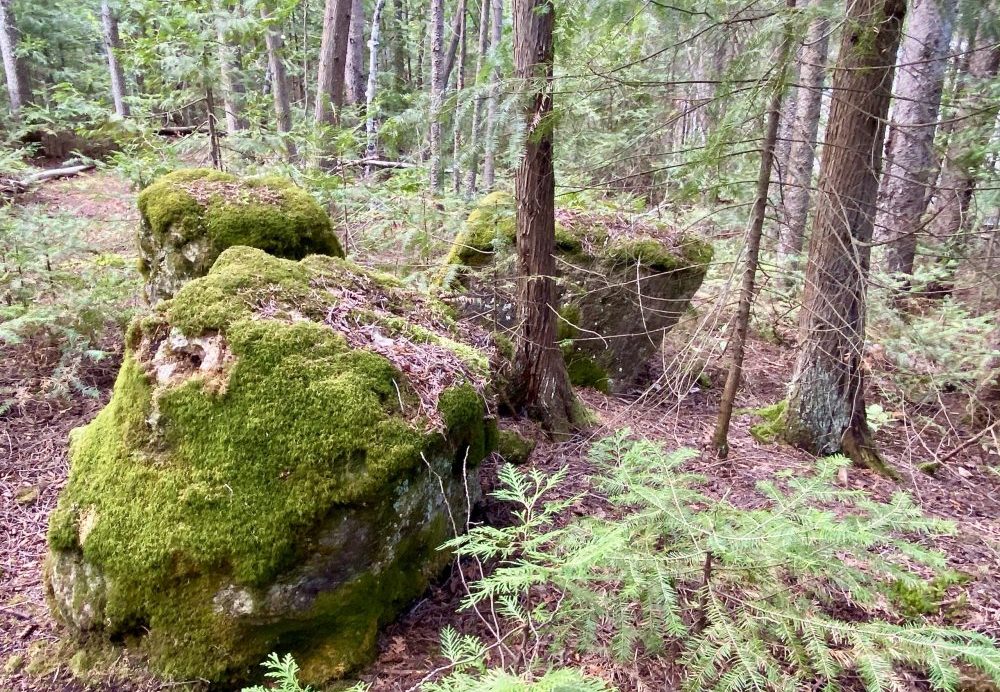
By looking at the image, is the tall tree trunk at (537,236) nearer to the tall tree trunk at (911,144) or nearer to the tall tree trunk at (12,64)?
the tall tree trunk at (911,144)

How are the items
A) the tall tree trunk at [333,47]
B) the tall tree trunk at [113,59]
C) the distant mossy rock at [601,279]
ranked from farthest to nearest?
the tall tree trunk at [113,59]
the tall tree trunk at [333,47]
the distant mossy rock at [601,279]

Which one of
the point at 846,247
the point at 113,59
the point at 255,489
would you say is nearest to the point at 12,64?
the point at 113,59

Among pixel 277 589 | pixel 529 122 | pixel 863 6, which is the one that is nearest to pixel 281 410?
pixel 277 589

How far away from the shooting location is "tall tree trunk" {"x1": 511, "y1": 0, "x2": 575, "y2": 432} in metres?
4.09

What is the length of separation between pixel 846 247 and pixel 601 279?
8.83 ft

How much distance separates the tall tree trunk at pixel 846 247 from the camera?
14.3 feet

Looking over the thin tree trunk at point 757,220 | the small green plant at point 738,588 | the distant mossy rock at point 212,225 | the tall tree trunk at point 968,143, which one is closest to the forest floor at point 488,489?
the small green plant at point 738,588

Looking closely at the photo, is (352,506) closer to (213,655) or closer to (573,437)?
(213,655)

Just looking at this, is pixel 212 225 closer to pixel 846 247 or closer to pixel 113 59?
pixel 846 247

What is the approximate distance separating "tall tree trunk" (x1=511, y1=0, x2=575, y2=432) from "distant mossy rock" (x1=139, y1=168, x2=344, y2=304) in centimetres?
208

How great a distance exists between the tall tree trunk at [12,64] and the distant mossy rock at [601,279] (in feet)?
52.7

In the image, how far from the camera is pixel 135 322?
3.38 meters

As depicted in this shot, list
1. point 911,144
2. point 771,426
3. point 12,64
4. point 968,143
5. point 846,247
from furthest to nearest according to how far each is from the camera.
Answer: point 12,64 < point 911,144 < point 771,426 < point 968,143 < point 846,247

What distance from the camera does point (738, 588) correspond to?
8.55 ft
